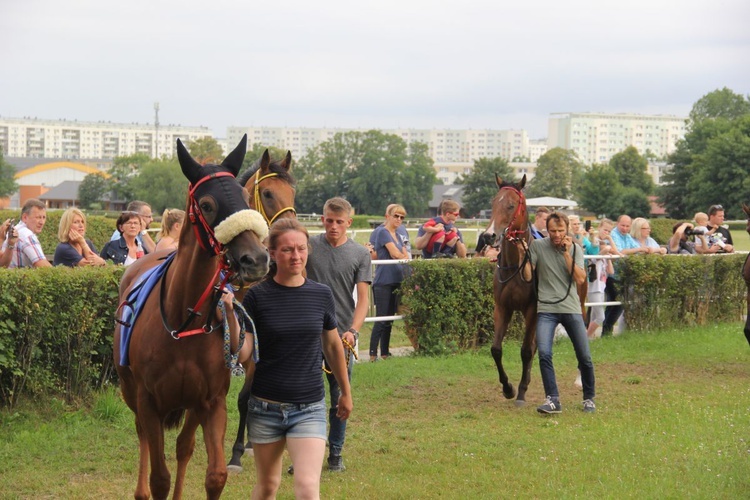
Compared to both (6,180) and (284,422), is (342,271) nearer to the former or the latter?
(284,422)

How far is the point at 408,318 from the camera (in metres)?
11.9

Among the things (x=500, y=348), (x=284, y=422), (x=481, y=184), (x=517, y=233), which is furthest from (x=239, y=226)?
(x=481, y=184)

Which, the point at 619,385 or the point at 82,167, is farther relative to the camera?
the point at 82,167

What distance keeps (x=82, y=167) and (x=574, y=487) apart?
543 feet

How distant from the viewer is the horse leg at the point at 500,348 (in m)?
9.49

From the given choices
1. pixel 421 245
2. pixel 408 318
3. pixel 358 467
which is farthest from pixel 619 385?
pixel 358 467

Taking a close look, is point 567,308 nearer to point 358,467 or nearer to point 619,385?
point 619,385

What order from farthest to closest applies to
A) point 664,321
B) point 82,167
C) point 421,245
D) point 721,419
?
1. point 82,167
2. point 664,321
3. point 421,245
4. point 721,419

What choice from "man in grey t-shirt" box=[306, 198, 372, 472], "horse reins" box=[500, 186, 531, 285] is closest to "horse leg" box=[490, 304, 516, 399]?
"horse reins" box=[500, 186, 531, 285]

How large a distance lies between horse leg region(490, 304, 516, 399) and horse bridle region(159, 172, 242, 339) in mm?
→ 5093

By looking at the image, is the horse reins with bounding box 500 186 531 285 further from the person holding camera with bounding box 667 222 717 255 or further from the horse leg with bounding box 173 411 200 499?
the person holding camera with bounding box 667 222 717 255

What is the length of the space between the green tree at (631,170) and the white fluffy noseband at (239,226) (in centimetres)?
9609

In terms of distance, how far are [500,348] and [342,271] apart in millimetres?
3384

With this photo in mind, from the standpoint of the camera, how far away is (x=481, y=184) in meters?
97.5
